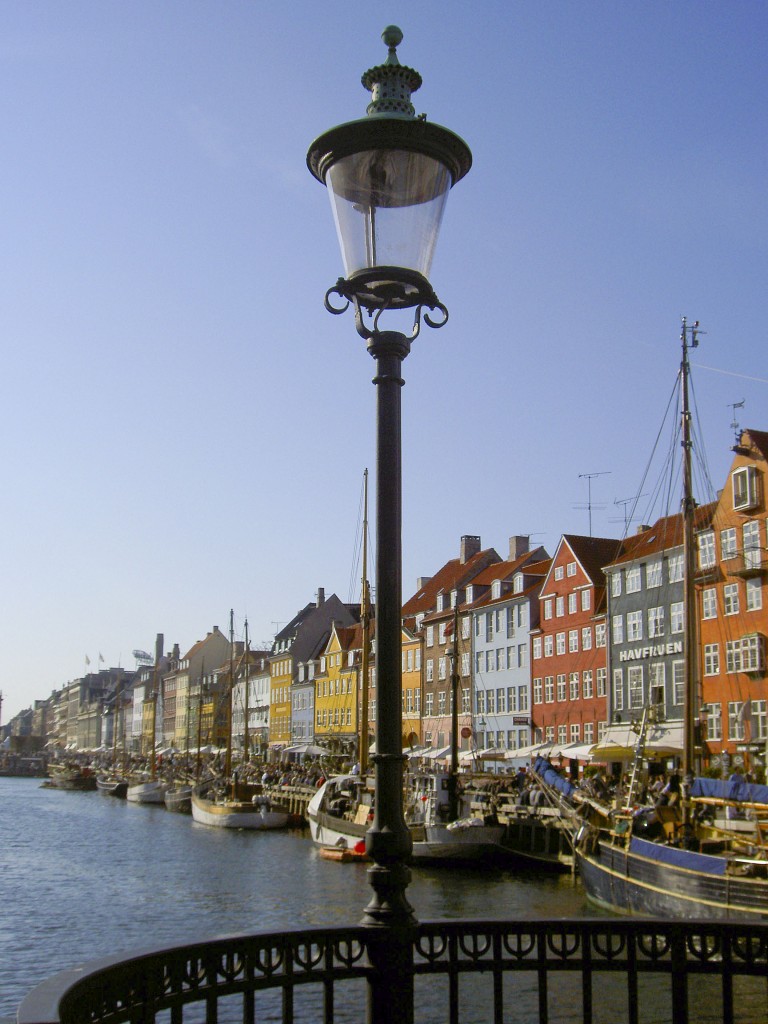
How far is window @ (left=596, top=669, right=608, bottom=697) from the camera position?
62.1 m

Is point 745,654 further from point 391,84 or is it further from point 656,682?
point 391,84

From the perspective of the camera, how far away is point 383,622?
556 cm

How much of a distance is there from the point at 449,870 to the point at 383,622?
38.4 m

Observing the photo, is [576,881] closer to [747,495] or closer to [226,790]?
[747,495]

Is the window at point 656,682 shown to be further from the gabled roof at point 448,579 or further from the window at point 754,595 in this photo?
the gabled roof at point 448,579

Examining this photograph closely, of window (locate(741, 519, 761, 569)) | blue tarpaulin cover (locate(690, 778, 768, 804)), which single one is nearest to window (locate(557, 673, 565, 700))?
window (locate(741, 519, 761, 569))

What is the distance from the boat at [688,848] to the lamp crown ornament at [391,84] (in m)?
19.0

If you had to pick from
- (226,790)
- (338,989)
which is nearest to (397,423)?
(338,989)

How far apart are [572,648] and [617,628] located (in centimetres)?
528

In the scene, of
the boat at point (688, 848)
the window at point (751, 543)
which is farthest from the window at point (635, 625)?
the boat at point (688, 848)

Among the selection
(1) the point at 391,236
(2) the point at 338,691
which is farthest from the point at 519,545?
(1) the point at 391,236

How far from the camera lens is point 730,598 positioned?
5203 cm

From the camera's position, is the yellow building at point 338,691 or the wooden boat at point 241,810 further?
the yellow building at point 338,691

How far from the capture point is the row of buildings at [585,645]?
5038 centimetres
